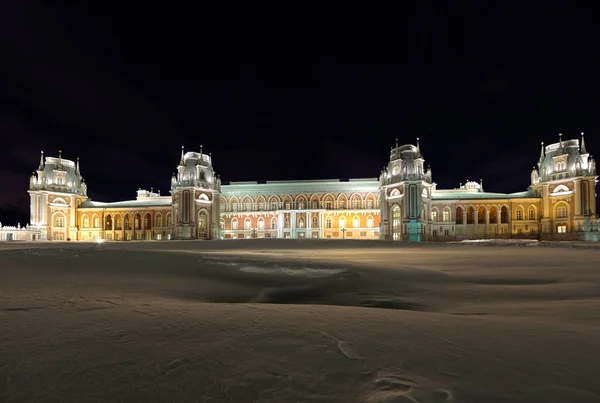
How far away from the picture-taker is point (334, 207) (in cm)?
6556

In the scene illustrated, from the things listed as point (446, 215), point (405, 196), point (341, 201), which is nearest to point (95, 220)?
point (341, 201)

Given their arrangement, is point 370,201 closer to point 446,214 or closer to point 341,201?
point 341,201

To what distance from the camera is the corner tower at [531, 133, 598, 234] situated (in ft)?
160

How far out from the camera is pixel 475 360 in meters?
3.12

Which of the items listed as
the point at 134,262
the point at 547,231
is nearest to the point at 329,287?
the point at 134,262

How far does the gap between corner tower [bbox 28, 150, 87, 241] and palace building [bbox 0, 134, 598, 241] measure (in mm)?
167

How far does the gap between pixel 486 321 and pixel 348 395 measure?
314 centimetres

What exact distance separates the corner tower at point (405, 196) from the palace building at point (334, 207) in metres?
0.16

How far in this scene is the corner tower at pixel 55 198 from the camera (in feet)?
195

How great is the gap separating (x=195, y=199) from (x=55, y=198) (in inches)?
1154

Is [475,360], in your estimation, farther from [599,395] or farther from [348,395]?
[348,395]

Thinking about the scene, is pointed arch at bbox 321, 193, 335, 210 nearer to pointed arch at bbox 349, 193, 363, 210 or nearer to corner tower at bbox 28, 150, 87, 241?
pointed arch at bbox 349, 193, 363, 210

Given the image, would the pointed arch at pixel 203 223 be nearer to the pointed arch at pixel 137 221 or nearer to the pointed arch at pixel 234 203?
the pointed arch at pixel 234 203

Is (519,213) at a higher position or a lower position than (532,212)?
lower
